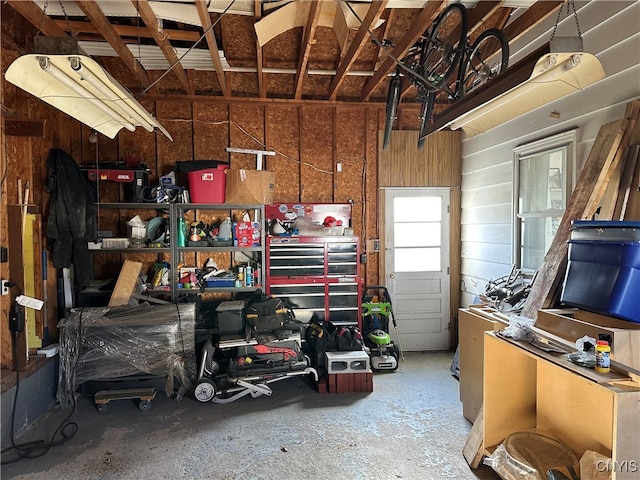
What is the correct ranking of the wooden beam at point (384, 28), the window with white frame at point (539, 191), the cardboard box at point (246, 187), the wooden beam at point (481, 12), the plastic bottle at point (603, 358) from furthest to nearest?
the cardboard box at point (246, 187) → the wooden beam at point (384, 28) → the window with white frame at point (539, 191) → the wooden beam at point (481, 12) → the plastic bottle at point (603, 358)

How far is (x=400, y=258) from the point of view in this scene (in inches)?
183

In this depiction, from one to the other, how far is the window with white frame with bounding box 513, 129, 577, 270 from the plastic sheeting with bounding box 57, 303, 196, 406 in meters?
3.25

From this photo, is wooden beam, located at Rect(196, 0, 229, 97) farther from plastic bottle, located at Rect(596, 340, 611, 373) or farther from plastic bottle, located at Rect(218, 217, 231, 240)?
plastic bottle, located at Rect(596, 340, 611, 373)

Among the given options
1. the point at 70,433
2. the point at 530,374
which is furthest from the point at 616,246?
the point at 70,433

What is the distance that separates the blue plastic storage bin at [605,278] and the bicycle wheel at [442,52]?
153 cm

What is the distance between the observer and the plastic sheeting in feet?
10.5

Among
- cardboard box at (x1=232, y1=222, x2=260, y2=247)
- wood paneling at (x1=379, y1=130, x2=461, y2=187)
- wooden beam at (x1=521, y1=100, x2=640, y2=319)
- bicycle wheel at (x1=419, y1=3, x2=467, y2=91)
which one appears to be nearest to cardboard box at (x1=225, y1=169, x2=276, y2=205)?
cardboard box at (x1=232, y1=222, x2=260, y2=247)

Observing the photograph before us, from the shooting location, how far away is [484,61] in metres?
3.10

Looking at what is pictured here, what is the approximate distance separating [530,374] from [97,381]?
3.48 metres

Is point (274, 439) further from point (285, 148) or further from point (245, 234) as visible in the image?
point (285, 148)

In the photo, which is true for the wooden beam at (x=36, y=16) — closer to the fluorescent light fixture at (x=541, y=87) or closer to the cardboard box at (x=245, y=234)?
the cardboard box at (x=245, y=234)

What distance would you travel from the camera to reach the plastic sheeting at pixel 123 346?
321cm

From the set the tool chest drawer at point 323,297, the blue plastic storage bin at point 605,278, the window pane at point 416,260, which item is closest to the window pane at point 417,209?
the window pane at point 416,260

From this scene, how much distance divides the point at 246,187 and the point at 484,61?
2.52m
